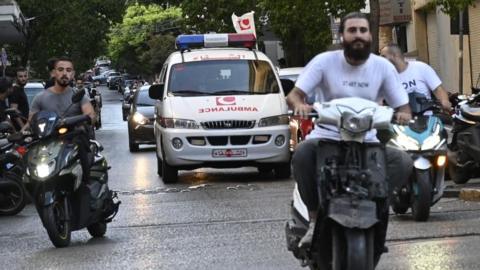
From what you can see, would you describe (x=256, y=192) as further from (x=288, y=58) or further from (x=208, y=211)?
(x=288, y=58)

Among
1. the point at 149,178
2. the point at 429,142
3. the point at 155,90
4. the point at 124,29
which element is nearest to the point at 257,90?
the point at 155,90

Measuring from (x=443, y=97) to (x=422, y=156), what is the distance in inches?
24.4

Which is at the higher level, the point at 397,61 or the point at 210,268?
Result: the point at 397,61

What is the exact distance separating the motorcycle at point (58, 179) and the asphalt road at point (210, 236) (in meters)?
0.26

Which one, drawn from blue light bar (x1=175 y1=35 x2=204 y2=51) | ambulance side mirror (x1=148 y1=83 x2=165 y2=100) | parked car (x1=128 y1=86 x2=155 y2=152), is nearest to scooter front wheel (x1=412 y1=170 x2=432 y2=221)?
ambulance side mirror (x1=148 y1=83 x2=165 y2=100)

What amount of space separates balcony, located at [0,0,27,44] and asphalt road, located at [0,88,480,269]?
26.1 metres

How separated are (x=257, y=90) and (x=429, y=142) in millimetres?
5896

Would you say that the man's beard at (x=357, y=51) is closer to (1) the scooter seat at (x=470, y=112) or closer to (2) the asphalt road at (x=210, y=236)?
(2) the asphalt road at (x=210, y=236)

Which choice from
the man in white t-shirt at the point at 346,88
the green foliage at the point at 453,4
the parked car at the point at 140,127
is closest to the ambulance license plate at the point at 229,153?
the man in white t-shirt at the point at 346,88

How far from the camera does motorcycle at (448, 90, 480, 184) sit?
1236 cm

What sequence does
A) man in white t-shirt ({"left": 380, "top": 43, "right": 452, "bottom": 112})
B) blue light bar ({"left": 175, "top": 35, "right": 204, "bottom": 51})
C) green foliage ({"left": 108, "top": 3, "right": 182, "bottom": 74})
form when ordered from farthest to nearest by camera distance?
green foliage ({"left": 108, "top": 3, "right": 182, "bottom": 74}), blue light bar ({"left": 175, "top": 35, "right": 204, "bottom": 51}), man in white t-shirt ({"left": 380, "top": 43, "right": 452, "bottom": 112})

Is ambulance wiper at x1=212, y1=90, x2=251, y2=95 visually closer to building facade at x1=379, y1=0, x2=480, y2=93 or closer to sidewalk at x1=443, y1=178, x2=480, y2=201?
sidewalk at x1=443, y1=178, x2=480, y2=201

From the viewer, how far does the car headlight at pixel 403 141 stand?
979 centimetres

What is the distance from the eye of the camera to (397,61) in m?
10.7
